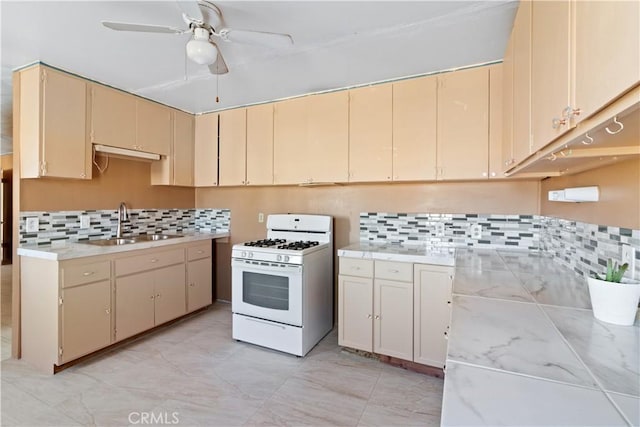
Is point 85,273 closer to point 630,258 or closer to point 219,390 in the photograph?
point 219,390

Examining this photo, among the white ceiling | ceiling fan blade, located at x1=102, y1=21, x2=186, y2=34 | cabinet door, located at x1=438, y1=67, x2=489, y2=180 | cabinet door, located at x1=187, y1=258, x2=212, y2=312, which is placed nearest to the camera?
ceiling fan blade, located at x1=102, y1=21, x2=186, y2=34

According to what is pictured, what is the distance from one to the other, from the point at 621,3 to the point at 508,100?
144cm

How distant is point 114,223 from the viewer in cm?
320

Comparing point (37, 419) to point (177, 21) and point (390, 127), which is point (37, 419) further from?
point (390, 127)

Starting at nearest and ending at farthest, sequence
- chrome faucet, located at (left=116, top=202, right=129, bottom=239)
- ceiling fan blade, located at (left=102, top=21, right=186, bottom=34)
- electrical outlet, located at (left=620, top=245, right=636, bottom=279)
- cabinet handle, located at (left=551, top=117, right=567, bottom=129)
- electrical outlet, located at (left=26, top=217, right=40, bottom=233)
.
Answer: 1. cabinet handle, located at (left=551, top=117, right=567, bottom=129)
2. electrical outlet, located at (left=620, top=245, right=636, bottom=279)
3. ceiling fan blade, located at (left=102, top=21, right=186, bottom=34)
4. electrical outlet, located at (left=26, top=217, right=40, bottom=233)
5. chrome faucet, located at (left=116, top=202, right=129, bottom=239)

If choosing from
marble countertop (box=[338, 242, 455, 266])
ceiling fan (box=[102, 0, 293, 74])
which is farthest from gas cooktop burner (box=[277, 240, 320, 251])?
ceiling fan (box=[102, 0, 293, 74])

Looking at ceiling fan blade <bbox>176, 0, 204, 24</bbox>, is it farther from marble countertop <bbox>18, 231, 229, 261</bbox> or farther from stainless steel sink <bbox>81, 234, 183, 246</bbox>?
stainless steel sink <bbox>81, 234, 183, 246</bbox>

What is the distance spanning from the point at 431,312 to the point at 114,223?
129 inches

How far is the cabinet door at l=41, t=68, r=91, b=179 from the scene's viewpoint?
239 cm

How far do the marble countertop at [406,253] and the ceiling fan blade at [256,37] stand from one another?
5.44 ft

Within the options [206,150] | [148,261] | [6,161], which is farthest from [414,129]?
[6,161]

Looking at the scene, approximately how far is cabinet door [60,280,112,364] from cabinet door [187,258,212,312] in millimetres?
867

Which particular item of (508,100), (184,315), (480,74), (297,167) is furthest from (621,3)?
(184,315)

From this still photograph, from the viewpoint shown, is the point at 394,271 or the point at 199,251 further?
the point at 199,251
